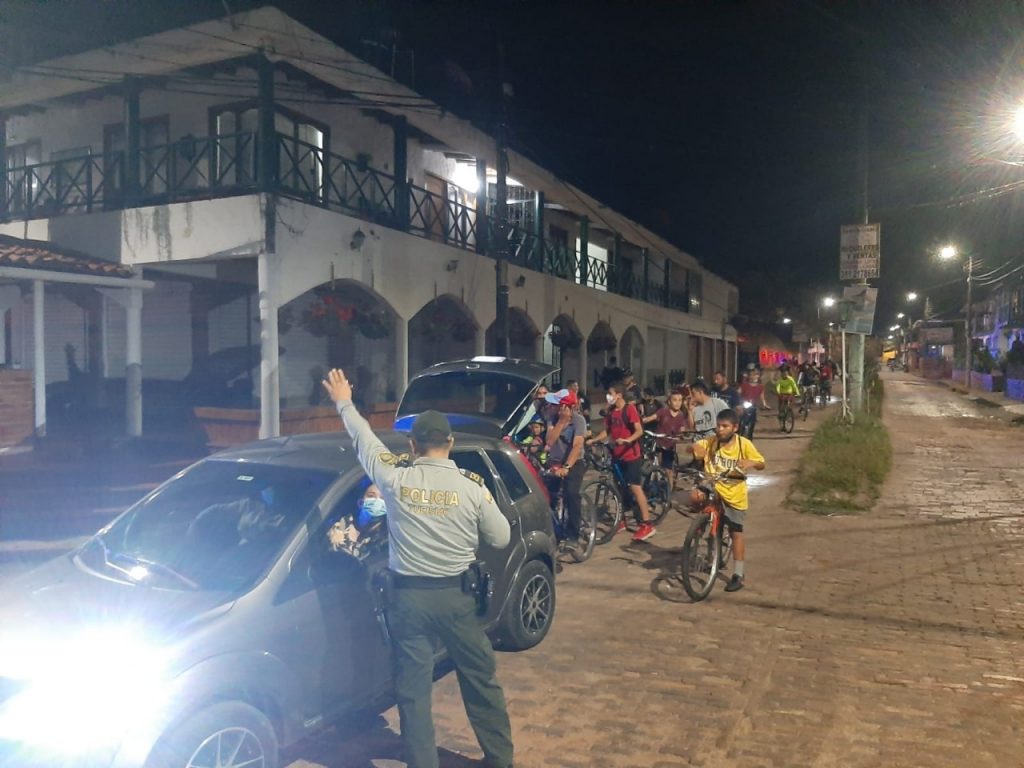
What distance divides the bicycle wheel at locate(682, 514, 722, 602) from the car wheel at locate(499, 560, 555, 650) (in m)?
1.44

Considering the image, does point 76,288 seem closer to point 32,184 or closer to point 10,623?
point 32,184

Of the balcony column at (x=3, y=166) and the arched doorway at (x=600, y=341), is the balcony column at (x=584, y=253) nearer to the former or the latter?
the arched doorway at (x=600, y=341)

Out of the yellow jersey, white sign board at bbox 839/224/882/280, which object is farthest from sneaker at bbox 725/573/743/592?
white sign board at bbox 839/224/882/280

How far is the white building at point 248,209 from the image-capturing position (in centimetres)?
1241

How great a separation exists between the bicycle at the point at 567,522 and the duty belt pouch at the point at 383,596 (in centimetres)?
432

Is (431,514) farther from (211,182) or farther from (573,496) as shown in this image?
(211,182)

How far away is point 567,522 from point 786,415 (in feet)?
46.2

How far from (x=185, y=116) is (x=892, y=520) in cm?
1306

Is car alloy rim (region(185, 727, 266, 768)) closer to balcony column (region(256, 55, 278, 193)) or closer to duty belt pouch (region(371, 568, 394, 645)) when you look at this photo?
duty belt pouch (region(371, 568, 394, 645))

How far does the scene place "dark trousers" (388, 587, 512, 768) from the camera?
3.56 m

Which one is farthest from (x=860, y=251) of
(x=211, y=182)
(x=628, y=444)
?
(x=211, y=182)

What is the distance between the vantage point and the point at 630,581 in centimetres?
738

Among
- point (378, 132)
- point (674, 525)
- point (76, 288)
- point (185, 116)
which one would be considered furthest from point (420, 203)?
point (674, 525)

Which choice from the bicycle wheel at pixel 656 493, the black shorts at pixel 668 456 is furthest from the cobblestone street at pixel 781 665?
the black shorts at pixel 668 456
